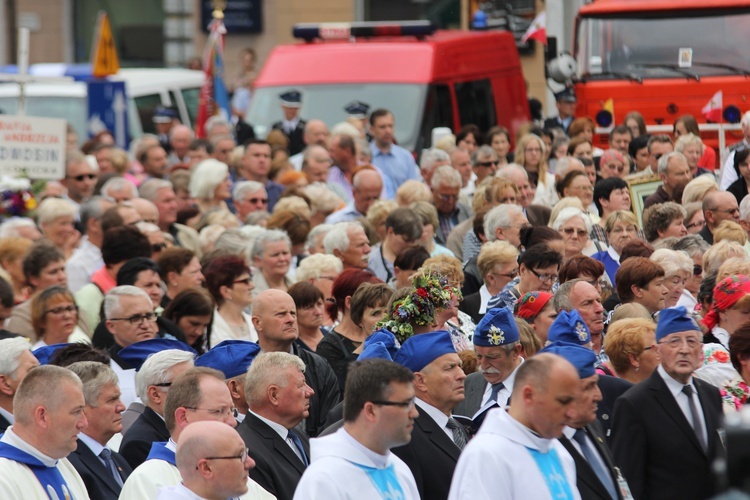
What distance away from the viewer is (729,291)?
332 inches

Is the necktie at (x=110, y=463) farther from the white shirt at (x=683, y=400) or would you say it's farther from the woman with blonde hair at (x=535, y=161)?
the woman with blonde hair at (x=535, y=161)

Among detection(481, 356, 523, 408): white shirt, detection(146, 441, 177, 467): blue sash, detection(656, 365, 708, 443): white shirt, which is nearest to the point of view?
detection(146, 441, 177, 467): blue sash

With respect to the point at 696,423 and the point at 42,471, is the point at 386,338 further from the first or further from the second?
the point at 42,471

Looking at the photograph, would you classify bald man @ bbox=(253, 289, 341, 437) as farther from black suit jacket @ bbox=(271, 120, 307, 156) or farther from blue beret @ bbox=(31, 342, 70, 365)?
black suit jacket @ bbox=(271, 120, 307, 156)

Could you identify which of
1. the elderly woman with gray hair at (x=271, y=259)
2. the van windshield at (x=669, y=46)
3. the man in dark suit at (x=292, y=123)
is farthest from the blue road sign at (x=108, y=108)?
→ the elderly woman with gray hair at (x=271, y=259)

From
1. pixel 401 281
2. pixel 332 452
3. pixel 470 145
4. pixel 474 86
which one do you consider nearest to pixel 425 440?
pixel 332 452

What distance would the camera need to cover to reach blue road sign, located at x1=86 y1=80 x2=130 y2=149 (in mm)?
20812

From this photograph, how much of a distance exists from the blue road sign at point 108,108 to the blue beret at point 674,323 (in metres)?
14.5

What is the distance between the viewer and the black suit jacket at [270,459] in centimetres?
708

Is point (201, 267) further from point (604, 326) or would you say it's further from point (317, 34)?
point (317, 34)

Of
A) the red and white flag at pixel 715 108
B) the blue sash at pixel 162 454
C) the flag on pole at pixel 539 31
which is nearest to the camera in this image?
the blue sash at pixel 162 454

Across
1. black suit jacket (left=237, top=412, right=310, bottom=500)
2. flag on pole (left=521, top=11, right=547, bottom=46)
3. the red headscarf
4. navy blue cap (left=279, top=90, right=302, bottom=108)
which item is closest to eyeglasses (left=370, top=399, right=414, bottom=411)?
black suit jacket (left=237, top=412, right=310, bottom=500)

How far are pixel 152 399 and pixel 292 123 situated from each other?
11.4 m

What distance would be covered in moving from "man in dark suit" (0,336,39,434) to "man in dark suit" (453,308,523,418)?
7.48 ft
